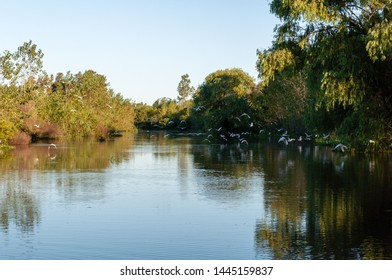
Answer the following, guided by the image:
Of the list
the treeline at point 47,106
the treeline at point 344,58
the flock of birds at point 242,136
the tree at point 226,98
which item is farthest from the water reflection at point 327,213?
the tree at point 226,98

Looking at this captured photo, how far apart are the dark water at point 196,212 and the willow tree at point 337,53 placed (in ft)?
12.9

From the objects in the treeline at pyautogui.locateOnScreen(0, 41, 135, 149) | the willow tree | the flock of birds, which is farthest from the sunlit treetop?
the treeline at pyautogui.locateOnScreen(0, 41, 135, 149)

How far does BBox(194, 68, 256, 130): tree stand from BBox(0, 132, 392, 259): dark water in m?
56.3

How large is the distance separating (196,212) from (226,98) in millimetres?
75521

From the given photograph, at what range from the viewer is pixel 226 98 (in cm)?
9544

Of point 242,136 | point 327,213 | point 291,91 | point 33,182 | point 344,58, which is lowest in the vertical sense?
point 327,213

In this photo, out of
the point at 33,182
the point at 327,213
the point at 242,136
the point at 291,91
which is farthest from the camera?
the point at 242,136

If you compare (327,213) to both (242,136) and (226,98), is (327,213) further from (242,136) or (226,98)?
(226,98)

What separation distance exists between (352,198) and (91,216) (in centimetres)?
1018

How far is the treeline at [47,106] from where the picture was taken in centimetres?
5691

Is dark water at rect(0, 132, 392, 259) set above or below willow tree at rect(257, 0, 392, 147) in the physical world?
below

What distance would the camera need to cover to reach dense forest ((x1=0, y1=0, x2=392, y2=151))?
2034 cm

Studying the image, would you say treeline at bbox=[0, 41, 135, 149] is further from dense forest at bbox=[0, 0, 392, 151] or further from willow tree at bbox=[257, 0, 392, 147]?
willow tree at bbox=[257, 0, 392, 147]

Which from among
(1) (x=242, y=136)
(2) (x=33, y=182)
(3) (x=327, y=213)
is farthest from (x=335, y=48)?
(1) (x=242, y=136)
